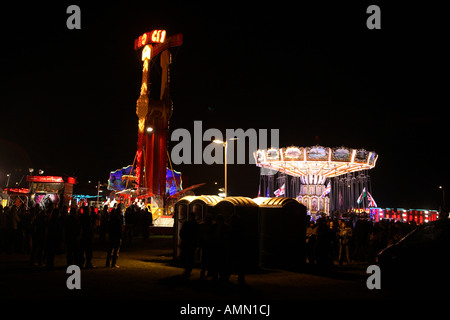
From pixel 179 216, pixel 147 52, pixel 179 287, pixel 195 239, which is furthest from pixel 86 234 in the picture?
pixel 147 52

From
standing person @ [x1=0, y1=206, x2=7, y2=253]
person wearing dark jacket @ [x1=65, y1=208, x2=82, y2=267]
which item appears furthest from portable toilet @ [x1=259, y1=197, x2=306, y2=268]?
standing person @ [x1=0, y1=206, x2=7, y2=253]

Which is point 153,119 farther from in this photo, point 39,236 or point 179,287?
point 179,287

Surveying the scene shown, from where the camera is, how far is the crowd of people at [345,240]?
12.6m

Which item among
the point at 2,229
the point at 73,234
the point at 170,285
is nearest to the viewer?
the point at 170,285

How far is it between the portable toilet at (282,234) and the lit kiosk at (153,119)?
23.6 metres

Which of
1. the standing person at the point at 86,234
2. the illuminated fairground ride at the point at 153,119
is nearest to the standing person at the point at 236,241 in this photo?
the standing person at the point at 86,234

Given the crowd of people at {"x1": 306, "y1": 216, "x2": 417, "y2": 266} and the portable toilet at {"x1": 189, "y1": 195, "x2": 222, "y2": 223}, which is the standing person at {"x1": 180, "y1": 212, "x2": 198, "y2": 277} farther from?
the crowd of people at {"x1": 306, "y1": 216, "x2": 417, "y2": 266}

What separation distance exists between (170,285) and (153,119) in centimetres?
2843

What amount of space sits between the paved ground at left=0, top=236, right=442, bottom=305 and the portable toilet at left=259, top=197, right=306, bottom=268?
0.51 metres

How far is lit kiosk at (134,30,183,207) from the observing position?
117 feet

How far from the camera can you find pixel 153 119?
36.3 m

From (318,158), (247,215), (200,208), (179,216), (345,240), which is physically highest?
(318,158)
